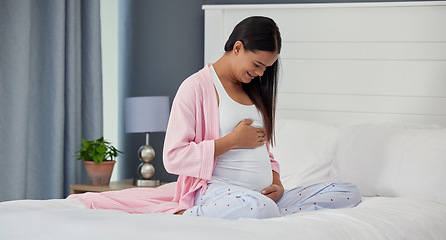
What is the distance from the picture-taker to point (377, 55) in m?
3.09

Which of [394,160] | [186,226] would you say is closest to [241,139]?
[186,226]

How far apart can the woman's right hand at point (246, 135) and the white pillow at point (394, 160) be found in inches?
29.2

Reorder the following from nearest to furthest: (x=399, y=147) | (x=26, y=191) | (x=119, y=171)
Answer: (x=399, y=147) → (x=26, y=191) → (x=119, y=171)

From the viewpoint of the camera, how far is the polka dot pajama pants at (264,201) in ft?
5.43

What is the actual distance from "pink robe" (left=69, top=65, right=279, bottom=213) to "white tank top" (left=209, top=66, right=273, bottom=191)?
1.4 inches

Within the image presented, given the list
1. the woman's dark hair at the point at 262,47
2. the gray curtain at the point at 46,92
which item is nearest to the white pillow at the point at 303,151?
the woman's dark hair at the point at 262,47

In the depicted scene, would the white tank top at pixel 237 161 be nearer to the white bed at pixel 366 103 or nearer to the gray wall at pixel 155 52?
the white bed at pixel 366 103

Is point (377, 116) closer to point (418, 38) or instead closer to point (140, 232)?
point (418, 38)

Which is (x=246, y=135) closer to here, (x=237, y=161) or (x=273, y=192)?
(x=237, y=161)

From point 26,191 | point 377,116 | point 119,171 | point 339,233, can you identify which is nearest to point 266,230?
point 339,233

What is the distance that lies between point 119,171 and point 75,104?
0.62 metres

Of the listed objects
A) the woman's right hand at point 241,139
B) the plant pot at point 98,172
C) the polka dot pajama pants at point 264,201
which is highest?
the woman's right hand at point 241,139

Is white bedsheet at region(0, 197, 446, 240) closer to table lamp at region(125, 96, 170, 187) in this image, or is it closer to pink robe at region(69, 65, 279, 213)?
pink robe at region(69, 65, 279, 213)

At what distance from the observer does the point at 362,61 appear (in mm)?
3113
